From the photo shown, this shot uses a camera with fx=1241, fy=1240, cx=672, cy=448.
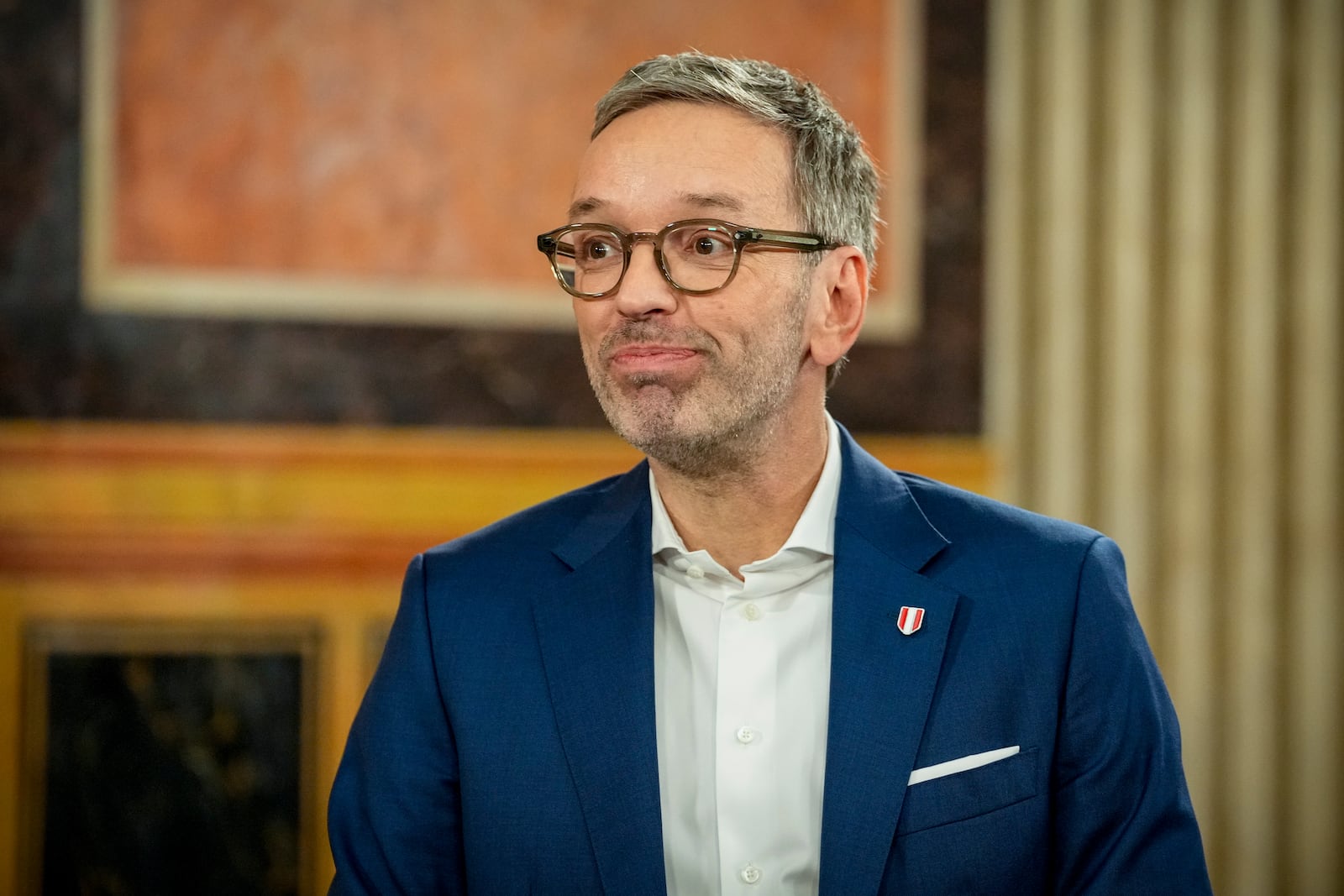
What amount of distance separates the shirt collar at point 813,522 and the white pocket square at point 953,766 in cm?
30

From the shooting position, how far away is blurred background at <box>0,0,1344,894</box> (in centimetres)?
296

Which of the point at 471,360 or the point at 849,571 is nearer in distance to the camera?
the point at 849,571

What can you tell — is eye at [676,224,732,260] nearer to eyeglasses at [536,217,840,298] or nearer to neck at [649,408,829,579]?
eyeglasses at [536,217,840,298]

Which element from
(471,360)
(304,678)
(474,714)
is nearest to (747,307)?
(474,714)

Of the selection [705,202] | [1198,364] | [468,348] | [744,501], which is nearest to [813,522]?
[744,501]

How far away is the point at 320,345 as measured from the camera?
10.1 ft

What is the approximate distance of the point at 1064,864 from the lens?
4.81ft

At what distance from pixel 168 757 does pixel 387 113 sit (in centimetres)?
167

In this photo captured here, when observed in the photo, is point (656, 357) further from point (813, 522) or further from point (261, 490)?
point (261, 490)

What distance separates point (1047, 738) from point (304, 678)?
2085 mm

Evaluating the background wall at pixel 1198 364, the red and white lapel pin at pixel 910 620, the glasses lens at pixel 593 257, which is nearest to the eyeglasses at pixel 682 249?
the glasses lens at pixel 593 257

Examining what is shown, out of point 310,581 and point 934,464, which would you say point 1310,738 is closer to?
point 934,464

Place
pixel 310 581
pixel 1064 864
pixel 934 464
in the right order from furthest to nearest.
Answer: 1. pixel 934 464
2. pixel 310 581
3. pixel 1064 864

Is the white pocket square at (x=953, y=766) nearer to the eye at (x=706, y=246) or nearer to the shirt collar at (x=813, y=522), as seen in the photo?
the shirt collar at (x=813, y=522)
